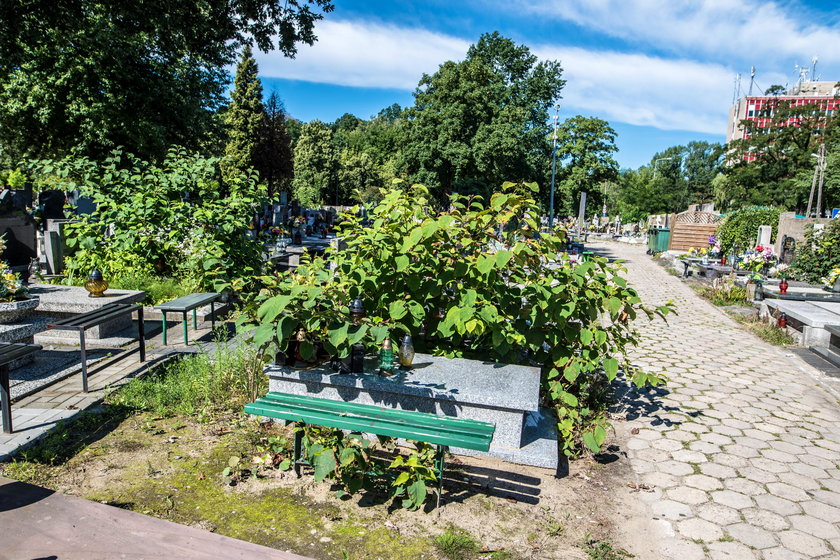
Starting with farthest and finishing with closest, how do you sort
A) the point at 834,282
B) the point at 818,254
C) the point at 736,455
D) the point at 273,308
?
the point at 818,254 < the point at 834,282 < the point at 736,455 < the point at 273,308

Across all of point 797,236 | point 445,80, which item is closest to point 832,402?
point 797,236

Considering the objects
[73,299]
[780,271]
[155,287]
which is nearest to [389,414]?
[73,299]

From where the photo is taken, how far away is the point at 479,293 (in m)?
4.52

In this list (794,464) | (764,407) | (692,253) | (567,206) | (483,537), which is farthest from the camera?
(567,206)

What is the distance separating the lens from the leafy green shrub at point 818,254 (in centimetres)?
1373

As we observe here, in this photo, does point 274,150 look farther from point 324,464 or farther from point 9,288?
point 324,464

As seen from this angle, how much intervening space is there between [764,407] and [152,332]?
8.28 m

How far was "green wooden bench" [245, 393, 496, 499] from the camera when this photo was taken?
10.8 feet

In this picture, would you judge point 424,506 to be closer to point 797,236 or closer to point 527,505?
point 527,505

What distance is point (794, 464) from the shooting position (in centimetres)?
459

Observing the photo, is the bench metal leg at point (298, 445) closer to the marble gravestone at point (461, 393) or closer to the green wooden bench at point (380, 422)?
the green wooden bench at point (380, 422)

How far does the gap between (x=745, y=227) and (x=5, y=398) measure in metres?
23.9

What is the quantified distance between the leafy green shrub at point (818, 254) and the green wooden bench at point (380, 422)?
→ 48.0 ft

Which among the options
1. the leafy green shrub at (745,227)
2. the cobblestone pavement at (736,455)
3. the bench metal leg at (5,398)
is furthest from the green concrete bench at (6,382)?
the leafy green shrub at (745,227)
